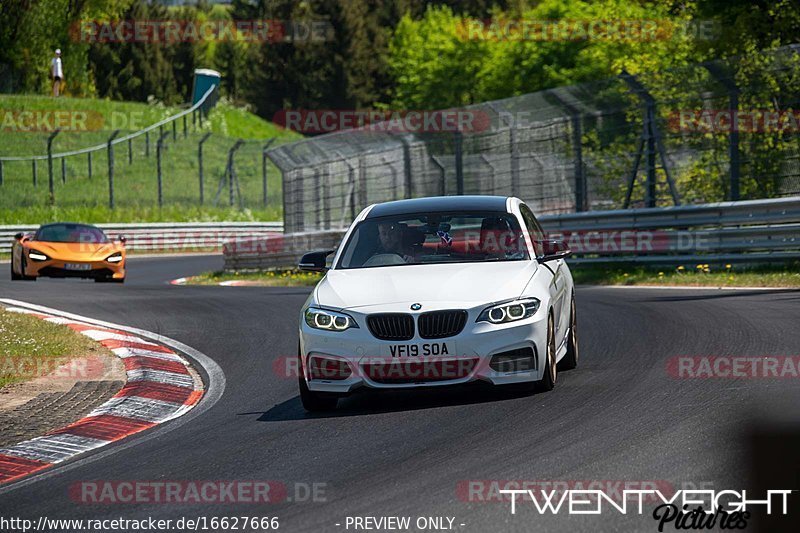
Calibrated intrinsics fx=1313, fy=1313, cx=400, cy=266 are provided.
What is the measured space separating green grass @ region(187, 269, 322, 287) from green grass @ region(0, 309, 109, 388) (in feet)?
37.8

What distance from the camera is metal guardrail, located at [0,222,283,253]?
45312 millimetres

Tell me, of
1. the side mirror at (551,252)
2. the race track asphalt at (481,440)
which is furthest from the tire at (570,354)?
the side mirror at (551,252)

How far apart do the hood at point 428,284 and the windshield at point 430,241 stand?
0.67 ft

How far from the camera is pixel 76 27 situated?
220 ft

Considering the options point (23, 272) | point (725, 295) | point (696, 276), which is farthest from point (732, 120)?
point (23, 272)

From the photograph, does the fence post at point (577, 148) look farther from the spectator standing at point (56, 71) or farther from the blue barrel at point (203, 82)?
the blue barrel at point (203, 82)

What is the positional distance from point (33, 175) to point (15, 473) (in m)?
41.5

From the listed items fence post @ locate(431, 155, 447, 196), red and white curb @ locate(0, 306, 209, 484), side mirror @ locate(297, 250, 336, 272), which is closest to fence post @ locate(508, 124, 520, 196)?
fence post @ locate(431, 155, 447, 196)

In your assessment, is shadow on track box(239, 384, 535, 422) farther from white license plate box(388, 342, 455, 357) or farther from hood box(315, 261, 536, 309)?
hood box(315, 261, 536, 309)

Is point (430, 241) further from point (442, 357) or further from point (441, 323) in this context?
point (442, 357)

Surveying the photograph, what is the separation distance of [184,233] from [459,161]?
22628 millimetres

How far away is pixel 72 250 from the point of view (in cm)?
2547

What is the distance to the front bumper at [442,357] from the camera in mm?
8641

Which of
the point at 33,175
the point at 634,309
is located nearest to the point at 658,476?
the point at 634,309
